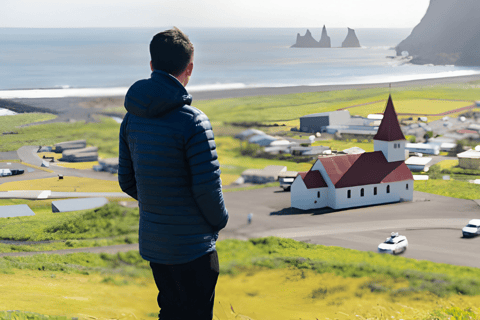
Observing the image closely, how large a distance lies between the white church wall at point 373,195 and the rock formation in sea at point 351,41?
2063 inches

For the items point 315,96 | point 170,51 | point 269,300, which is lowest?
point 269,300

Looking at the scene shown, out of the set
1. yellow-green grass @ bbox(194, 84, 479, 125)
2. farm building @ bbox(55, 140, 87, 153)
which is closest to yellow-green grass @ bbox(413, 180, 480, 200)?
yellow-green grass @ bbox(194, 84, 479, 125)

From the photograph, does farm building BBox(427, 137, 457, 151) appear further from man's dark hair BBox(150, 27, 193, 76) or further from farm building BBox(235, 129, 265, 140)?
man's dark hair BBox(150, 27, 193, 76)

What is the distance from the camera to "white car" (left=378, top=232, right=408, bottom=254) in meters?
12.5

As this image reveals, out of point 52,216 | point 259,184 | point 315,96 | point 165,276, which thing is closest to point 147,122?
point 165,276

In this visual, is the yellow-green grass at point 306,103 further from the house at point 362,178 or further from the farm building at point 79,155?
the farm building at point 79,155

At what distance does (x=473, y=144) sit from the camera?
77.9 feet

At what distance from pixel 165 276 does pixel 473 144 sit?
24.7m

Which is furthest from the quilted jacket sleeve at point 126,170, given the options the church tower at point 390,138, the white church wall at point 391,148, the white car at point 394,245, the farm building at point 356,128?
the farm building at point 356,128

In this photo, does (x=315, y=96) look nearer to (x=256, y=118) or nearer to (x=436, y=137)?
(x=256, y=118)

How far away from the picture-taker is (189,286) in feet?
6.51

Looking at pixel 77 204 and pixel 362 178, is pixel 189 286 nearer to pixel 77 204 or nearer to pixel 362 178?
pixel 77 204

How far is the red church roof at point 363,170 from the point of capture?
17.7 m

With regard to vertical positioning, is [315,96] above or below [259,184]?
above
